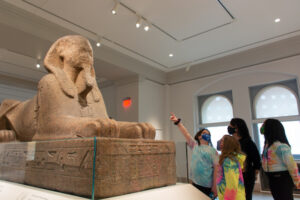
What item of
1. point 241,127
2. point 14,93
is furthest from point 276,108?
point 14,93

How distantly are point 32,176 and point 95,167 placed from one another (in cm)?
71

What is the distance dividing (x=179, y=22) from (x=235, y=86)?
9.12 ft

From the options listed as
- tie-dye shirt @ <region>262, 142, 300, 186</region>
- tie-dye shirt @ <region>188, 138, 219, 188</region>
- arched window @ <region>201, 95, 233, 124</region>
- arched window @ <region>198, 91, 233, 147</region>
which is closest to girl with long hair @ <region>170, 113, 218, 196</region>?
tie-dye shirt @ <region>188, 138, 219, 188</region>

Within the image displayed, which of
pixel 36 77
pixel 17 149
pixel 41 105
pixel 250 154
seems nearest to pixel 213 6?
pixel 250 154

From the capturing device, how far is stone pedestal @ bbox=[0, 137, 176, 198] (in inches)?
46.4

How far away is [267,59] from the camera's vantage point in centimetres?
632

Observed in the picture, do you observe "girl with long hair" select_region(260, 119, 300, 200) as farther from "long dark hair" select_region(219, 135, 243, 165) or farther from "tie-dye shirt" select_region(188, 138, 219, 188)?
"tie-dye shirt" select_region(188, 138, 219, 188)

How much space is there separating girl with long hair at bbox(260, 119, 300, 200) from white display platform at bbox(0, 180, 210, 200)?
4.53 feet

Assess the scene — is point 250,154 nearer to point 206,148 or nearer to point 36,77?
point 206,148

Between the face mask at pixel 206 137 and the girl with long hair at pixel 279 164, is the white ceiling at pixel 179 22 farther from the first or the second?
the face mask at pixel 206 137

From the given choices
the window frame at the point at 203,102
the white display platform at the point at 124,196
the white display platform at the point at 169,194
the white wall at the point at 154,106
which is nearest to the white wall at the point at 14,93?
the white wall at the point at 154,106

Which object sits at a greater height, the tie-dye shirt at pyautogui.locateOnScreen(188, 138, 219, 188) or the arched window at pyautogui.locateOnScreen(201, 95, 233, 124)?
the arched window at pyautogui.locateOnScreen(201, 95, 233, 124)

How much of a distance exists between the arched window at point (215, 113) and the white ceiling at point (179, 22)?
4.68ft

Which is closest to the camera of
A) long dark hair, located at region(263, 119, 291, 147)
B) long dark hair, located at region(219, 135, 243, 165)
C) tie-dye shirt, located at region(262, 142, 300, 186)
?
long dark hair, located at region(219, 135, 243, 165)
